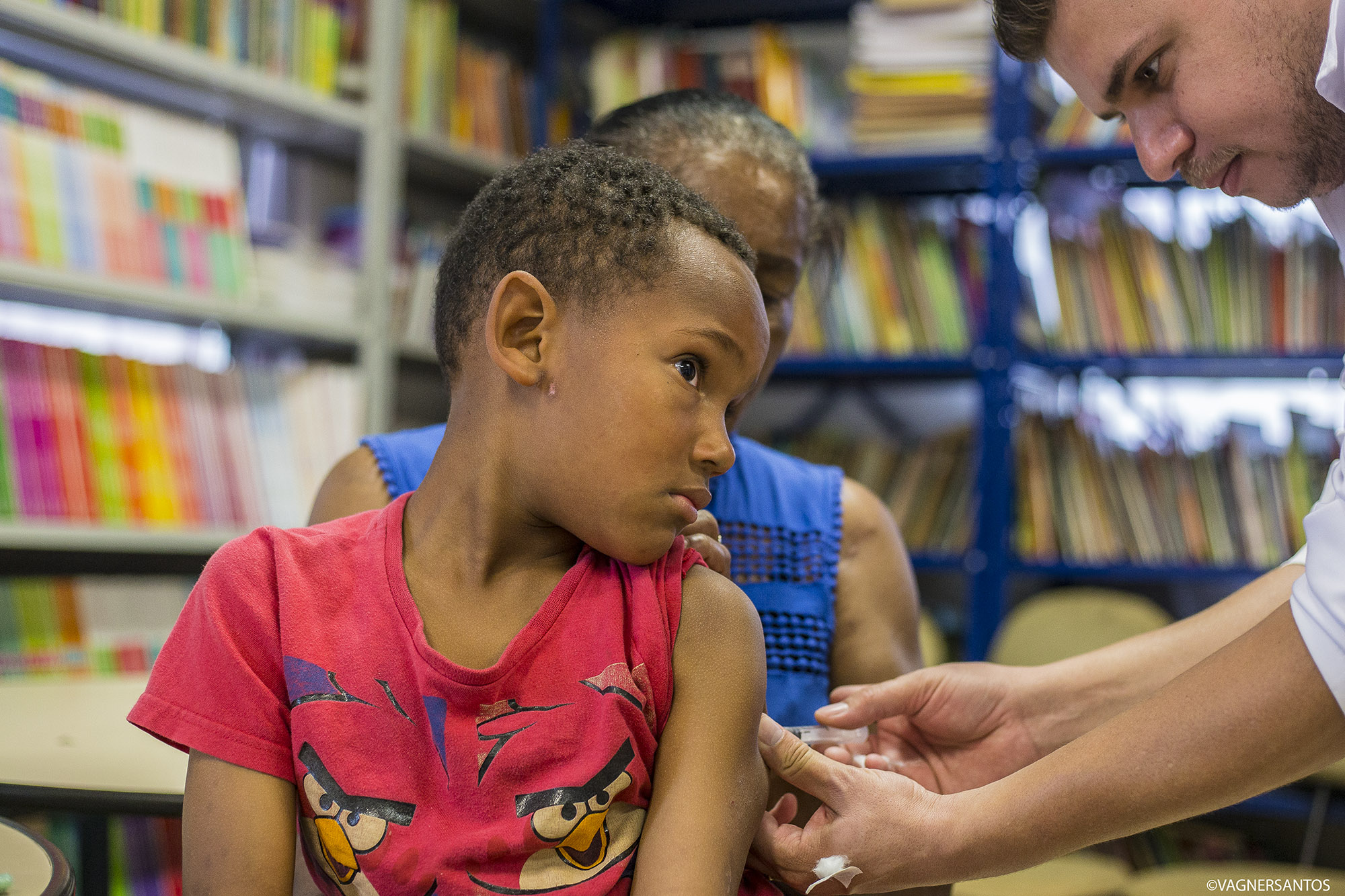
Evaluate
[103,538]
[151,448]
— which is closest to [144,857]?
[103,538]

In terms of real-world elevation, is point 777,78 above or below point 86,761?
above

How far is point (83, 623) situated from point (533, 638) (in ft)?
5.68

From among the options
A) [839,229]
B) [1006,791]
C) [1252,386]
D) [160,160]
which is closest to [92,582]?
[160,160]

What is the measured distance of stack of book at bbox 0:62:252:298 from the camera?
6.96 ft

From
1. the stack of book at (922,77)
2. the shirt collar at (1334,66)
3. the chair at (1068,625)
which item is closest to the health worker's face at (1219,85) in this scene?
the shirt collar at (1334,66)

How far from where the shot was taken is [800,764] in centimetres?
102

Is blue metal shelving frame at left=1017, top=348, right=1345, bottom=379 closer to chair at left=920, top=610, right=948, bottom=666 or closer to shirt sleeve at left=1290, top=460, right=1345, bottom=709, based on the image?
chair at left=920, top=610, right=948, bottom=666

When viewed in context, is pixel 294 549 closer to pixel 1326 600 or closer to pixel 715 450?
pixel 715 450

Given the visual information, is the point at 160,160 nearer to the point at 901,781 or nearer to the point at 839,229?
the point at 839,229

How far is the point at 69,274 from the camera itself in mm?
2174

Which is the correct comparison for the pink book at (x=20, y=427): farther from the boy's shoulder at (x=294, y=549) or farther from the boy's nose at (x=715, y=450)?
the boy's nose at (x=715, y=450)

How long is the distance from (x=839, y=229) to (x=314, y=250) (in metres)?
1.50

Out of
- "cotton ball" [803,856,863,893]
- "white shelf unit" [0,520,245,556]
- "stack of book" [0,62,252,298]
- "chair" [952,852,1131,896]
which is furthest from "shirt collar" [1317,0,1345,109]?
"stack of book" [0,62,252,298]

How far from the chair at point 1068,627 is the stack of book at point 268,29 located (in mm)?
2232
